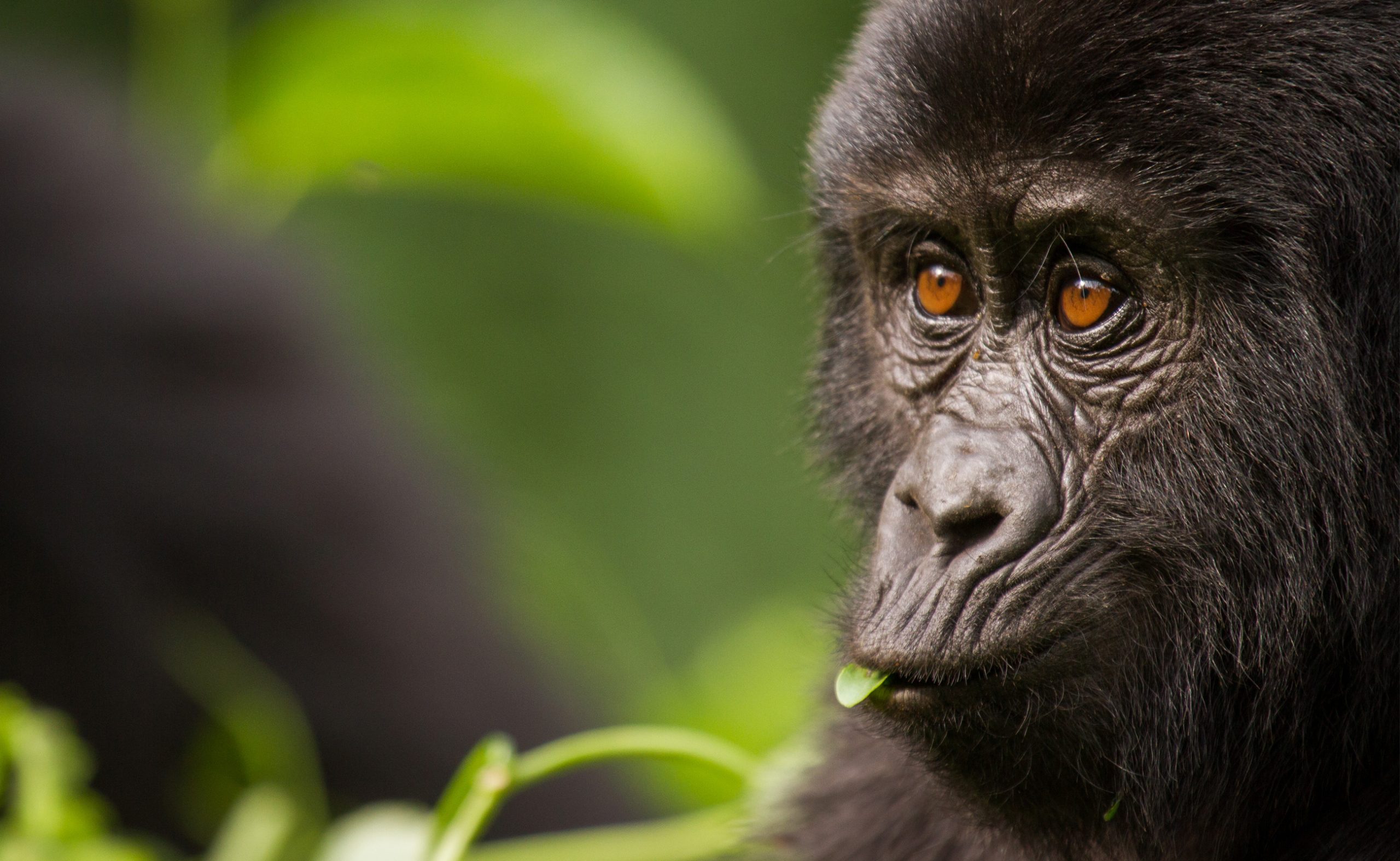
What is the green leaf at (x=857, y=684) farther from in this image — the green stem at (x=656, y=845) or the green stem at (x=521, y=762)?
the green stem at (x=656, y=845)

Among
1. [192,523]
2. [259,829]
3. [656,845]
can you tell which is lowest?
[656,845]

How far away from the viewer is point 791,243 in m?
2.26

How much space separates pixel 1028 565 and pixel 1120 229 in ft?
1.17

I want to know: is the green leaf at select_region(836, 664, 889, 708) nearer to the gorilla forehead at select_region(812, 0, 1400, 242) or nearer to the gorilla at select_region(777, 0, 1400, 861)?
the gorilla at select_region(777, 0, 1400, 861)

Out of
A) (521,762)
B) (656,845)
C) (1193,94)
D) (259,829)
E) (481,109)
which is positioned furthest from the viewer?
(481,109)

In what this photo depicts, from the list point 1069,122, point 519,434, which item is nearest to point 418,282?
point 519,434

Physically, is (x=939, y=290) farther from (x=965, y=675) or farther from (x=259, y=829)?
(x=259, y=829)

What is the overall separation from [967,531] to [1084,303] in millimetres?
280

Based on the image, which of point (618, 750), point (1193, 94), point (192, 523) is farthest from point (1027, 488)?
point (192, 523)

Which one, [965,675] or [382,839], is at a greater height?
[382,839]

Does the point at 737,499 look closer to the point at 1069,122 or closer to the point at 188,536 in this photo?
the point at 188,536

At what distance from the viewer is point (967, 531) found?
5.75ft

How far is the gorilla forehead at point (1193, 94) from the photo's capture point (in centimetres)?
167

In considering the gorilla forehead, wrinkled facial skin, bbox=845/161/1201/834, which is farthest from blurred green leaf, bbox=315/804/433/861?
the gorilla forehead
